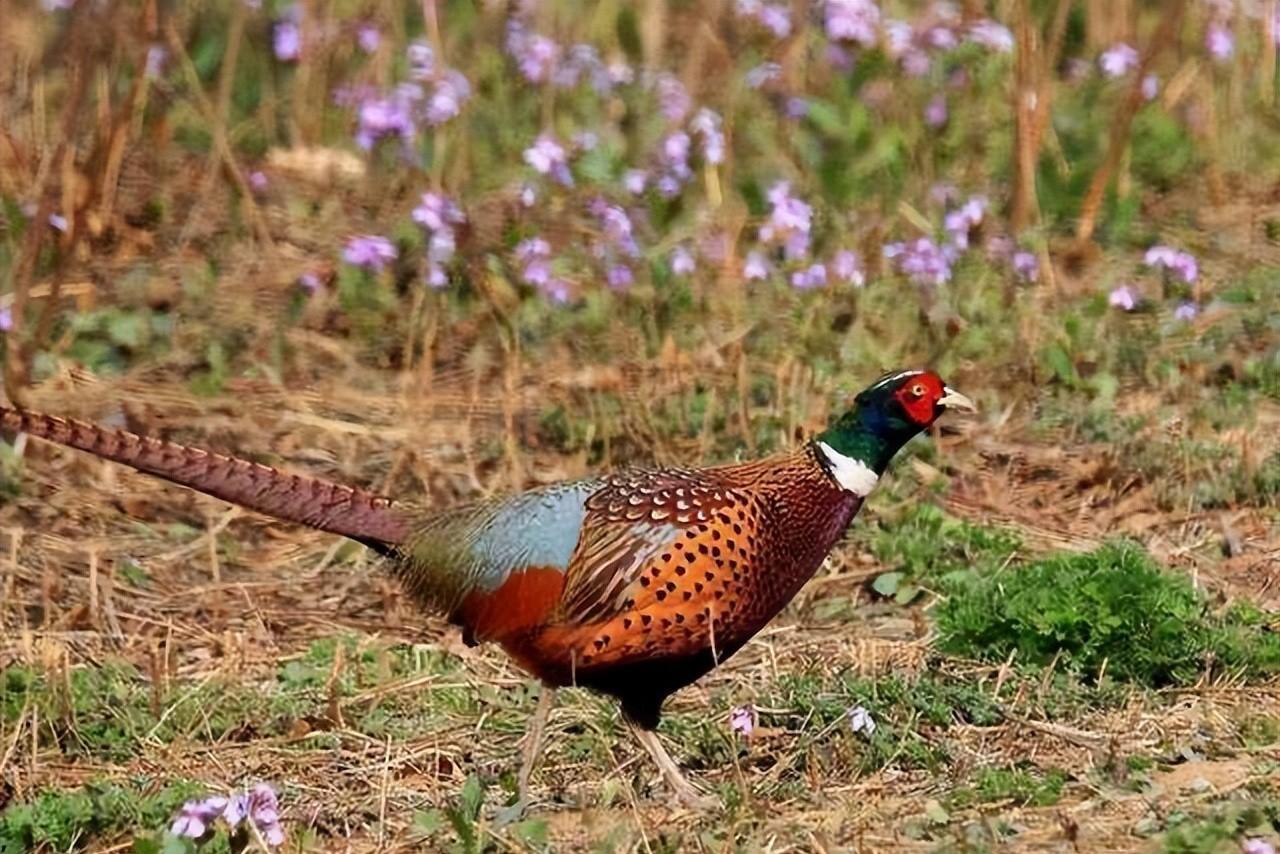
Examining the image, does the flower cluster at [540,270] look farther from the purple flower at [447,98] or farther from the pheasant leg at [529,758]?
the pheasant leg at [529,758]

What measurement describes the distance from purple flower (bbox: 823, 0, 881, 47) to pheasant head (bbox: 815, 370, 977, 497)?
344 cm

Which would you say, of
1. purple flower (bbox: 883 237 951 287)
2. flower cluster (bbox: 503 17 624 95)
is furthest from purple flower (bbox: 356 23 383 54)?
purple flower (bbox: 883 237 951 287)

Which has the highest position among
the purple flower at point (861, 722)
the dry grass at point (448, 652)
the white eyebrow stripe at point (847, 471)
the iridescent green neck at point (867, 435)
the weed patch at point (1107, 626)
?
the iridescent green neck at point (867, 435)

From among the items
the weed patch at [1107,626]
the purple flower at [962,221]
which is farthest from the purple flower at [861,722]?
the purple flower at [962,221]

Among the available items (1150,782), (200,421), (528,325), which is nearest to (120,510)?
(200,421)

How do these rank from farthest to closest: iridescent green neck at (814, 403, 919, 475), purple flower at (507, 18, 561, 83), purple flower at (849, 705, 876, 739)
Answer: purple flower at (507, 18, 561, 83) < iridescent green neck at (814, 403, 919, 475) < purple flower at (849, 705, 876, 739)

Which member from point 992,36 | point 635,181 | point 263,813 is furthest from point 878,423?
point 992,36

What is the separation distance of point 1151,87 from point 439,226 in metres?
2.90

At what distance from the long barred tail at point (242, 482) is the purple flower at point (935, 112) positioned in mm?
3778

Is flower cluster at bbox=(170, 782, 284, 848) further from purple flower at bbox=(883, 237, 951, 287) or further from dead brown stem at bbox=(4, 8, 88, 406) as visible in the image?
purple flower at bbox=(883, 237, 951, 287)

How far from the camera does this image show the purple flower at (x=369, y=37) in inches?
318

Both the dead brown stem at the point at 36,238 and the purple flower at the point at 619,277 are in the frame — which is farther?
the purple flower at the point at 619,277

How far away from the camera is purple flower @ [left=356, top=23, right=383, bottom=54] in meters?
→ 8.07

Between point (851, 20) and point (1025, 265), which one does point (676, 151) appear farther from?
point (1025, 265)
